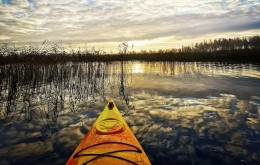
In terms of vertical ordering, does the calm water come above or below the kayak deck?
below

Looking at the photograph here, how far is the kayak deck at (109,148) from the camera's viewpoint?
8.25 ft

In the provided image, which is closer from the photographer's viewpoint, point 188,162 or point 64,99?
point 188,162

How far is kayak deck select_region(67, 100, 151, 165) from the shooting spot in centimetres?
251

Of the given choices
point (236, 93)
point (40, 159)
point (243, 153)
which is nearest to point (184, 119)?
point (243, 153)

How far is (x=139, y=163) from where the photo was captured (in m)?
2.48

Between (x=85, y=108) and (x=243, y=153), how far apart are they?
428 cm

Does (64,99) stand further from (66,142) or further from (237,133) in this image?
(237,133)

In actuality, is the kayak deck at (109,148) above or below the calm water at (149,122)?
above

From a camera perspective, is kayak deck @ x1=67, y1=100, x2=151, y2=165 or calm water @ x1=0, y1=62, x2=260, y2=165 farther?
calm water @ x1=0, y1=62, x2=260, y2=165

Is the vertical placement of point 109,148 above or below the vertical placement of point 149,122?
above

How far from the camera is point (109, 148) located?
2758 millimetres

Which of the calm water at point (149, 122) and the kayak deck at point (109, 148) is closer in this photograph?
the kayak deck at point (109, 148)

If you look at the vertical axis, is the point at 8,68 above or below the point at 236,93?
above

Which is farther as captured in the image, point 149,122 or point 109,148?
point 149,122
